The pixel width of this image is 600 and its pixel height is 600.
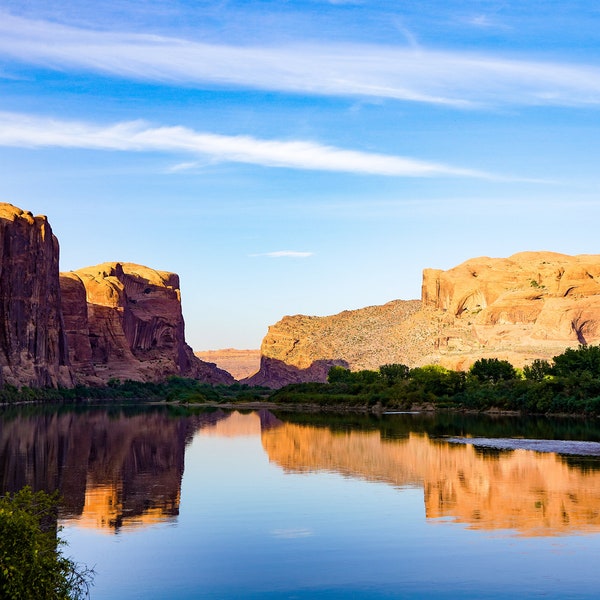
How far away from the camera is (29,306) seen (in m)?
145

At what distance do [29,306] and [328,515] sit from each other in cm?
12879

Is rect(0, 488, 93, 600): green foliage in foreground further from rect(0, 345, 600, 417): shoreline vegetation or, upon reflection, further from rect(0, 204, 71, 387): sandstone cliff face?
rect(0, 204, 71, 387): sandstone cliff face

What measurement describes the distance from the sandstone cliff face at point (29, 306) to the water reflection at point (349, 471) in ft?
261

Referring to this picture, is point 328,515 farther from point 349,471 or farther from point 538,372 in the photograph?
point 538,372

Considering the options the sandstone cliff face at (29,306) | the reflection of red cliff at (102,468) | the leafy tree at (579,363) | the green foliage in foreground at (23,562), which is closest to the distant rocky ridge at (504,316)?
the leafy tree at (579,363)

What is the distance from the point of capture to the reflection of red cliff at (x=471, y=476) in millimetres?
23203

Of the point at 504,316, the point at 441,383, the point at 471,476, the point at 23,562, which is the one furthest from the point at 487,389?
the point at 23,562

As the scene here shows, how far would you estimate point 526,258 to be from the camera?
647 feet

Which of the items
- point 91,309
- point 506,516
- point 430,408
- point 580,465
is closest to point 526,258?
point 91,309

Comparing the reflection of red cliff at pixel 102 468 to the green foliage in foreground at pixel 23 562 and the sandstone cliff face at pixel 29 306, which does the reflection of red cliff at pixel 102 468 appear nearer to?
the green foliage in foreground at pixel 23 562

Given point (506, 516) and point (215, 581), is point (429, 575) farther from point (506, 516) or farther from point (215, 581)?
point (506, 516)

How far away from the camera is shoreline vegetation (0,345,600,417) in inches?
3130

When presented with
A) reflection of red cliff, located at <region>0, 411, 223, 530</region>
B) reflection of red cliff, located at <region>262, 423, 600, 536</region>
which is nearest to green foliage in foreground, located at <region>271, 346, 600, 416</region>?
reflection of red cliff, located at <region>262, 423, 600, 536</region>

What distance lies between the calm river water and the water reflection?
114 mm
